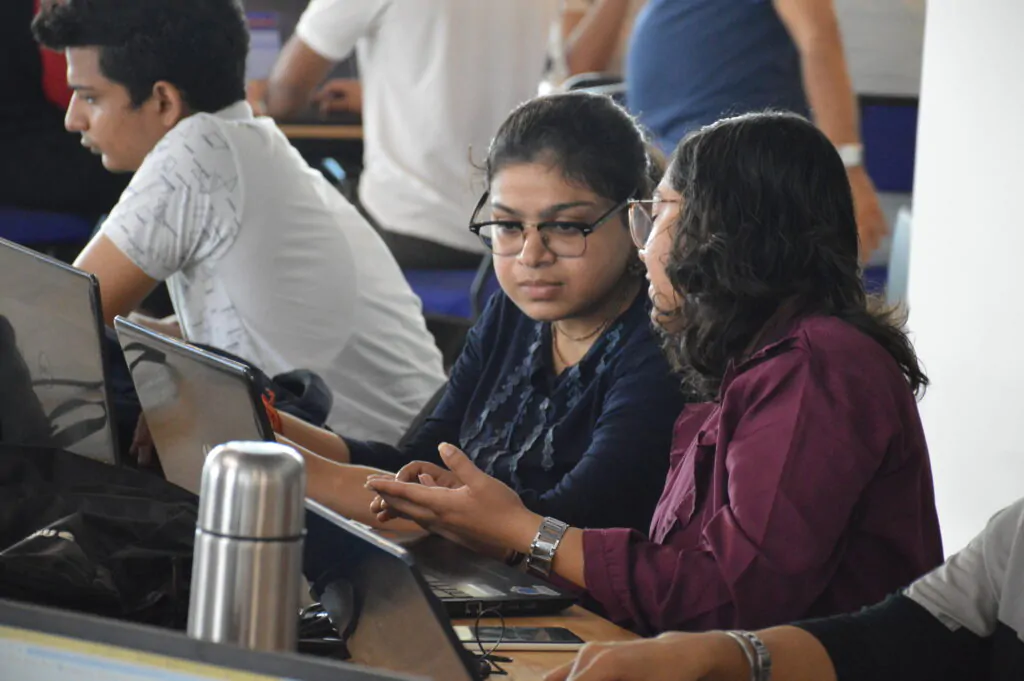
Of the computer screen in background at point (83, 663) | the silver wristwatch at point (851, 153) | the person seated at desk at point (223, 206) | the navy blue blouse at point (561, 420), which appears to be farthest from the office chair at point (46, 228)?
the computer screen in background at point (83, 663)

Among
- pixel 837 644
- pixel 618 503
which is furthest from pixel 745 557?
pixel 618 503

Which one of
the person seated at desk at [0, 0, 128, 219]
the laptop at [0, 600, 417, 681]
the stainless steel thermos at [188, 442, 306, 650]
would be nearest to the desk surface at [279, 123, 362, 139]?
the person seated at desk at [0, 0, 128, 219]

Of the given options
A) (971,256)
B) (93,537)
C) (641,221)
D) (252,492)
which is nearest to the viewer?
(252,492)

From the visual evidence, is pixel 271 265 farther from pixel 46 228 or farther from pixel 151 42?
pixel 46 228

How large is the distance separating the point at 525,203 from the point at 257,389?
75cm

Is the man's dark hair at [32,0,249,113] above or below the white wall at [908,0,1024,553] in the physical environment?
above

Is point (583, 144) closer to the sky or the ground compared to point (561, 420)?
closer to the sky

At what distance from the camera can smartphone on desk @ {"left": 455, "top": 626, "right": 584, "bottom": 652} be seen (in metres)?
1.22

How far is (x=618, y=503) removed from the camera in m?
1.75

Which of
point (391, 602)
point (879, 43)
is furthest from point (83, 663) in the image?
→ point (879, 43)

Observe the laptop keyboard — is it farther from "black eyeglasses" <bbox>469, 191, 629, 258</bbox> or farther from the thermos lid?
"black eyeglasses" <bbox>469, 191, 629, 258</bbox>

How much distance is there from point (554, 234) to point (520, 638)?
79cm

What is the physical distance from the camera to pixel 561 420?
188cm

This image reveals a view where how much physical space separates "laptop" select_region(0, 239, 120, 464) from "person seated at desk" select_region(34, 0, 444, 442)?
74cm
